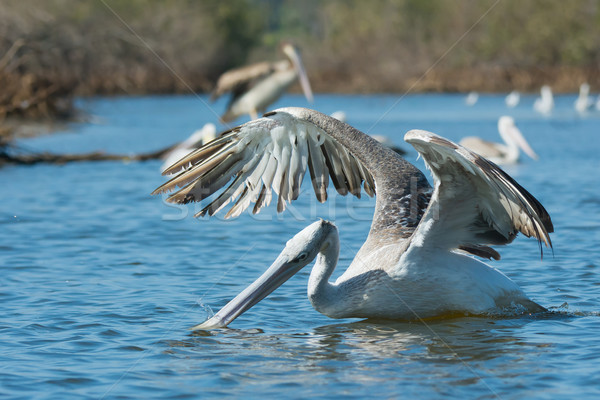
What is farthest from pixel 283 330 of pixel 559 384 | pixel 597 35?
pixel 597 35

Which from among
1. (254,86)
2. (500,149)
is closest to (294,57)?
(254,86)

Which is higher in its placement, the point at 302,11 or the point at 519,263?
the point at 302,11

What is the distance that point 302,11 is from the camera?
427 feet

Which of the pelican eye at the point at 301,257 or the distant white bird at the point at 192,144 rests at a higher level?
the distant white bird at the point at 192,144

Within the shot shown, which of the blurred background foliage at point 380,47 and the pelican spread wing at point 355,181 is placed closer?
the pelican spread wing at point 355,181

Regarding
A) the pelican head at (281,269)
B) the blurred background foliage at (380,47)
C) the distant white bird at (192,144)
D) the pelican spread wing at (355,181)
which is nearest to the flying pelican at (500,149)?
the distant white bird at (192,144)

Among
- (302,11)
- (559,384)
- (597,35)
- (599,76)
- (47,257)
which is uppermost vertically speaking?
(302,11)

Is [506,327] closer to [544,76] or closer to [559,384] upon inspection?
[559,384]

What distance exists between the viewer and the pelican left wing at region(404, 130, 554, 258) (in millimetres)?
4875

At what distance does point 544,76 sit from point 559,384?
1624 inches

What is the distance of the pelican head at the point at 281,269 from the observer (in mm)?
5566

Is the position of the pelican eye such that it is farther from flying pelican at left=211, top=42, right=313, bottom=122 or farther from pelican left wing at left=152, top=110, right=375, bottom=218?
flying pelican at left=211, top=42, right=313, bottom=122

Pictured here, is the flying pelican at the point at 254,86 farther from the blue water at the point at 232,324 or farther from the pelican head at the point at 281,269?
the pelican head at the point at 281,269

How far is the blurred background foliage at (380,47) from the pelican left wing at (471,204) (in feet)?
99.2
